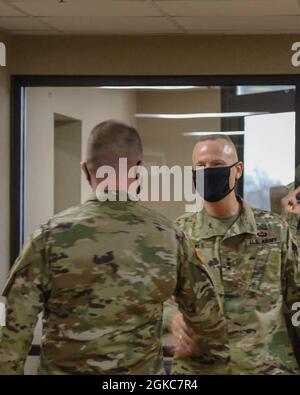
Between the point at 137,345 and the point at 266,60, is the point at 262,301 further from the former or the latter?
the point at 266,60

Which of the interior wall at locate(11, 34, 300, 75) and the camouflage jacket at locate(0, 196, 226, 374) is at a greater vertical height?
the interior wall at locate(11, 34, 300, 75)

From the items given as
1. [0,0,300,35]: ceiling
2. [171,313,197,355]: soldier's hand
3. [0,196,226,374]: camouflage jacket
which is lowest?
[171,313,197,355]: soldier's hand

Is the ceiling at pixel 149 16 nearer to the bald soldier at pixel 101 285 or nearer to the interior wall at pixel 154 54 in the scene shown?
the interior wall at pixel 154 54

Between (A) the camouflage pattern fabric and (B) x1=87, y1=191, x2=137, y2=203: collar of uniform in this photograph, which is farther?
(A) the camouflage pattern fabric

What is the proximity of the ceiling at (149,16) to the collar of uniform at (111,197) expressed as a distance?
1.65 metres

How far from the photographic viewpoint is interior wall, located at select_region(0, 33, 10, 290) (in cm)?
419

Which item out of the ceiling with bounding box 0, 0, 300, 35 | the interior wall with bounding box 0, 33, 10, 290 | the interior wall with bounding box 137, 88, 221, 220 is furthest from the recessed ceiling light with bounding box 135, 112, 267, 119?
the interior wall with bounding box 0, 33, 10, 290

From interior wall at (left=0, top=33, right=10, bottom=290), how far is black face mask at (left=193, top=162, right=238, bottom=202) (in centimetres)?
178

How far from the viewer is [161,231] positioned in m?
1.87

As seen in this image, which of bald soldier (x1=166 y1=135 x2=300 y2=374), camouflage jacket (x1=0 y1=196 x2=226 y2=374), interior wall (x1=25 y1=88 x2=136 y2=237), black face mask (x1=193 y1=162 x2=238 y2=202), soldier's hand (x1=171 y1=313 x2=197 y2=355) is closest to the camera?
camouflage jacket (x1=0 y1=196 x2=226 y2=374)

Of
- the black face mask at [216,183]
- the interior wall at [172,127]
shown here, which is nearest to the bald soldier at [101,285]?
the black face mask at [216,183]

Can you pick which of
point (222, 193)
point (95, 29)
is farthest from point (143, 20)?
point (222, 193)

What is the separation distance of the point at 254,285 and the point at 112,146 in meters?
0.78

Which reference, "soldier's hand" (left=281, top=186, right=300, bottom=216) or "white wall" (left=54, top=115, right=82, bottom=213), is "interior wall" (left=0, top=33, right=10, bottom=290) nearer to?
"white wall" (left=54, top=115, right=82, bottom=213)
